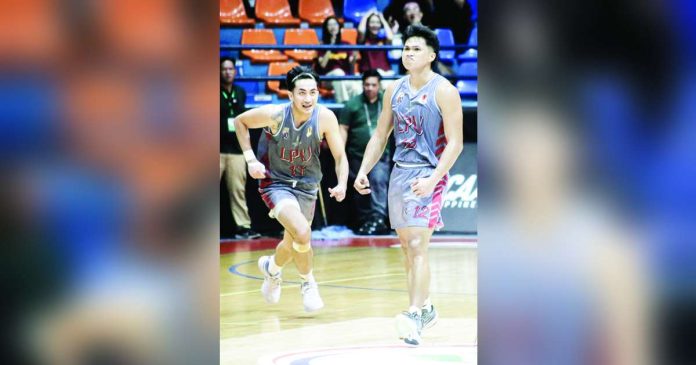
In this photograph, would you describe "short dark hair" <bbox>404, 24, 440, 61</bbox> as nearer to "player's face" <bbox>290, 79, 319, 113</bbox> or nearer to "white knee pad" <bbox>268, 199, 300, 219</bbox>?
"player's face" <bbox>290, 79, 319, 113</bbox>

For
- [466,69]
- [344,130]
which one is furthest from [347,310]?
[466,69]

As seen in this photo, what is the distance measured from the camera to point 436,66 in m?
13.5

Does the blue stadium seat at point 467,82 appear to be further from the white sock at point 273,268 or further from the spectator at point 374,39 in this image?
the white sock at point 273,268

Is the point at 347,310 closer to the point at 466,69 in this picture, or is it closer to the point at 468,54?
the point at 466,69

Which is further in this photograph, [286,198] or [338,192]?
[286,198]

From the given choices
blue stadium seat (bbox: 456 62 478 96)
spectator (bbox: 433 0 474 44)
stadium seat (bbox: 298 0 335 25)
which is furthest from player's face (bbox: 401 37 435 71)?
stadium seat (bbox: 298 0 335 25)

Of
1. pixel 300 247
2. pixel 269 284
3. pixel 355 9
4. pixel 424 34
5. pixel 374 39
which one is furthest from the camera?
pixel 355 9

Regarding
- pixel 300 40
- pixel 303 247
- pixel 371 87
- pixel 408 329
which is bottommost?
pixel 408 329

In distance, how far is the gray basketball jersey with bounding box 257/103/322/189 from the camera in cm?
763

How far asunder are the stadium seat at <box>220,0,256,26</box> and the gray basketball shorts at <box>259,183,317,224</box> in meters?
7.78

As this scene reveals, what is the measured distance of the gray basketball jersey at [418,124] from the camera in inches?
255

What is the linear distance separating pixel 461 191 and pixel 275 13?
4.46 m

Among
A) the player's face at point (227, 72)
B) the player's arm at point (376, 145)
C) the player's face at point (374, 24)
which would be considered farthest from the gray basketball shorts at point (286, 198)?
the player's face at point (374, 24)

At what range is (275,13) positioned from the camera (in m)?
15.6
